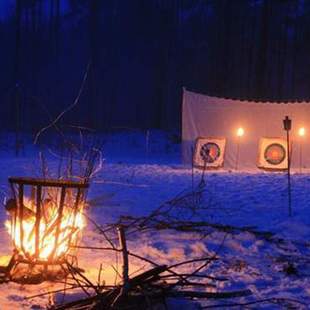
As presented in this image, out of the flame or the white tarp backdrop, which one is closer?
the flame

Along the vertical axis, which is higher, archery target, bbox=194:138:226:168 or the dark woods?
the dark woods

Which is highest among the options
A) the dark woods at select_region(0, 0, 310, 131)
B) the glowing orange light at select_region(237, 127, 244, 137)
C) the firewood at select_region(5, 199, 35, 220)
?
the dark woods at select_region(0, 0, 310, 131)

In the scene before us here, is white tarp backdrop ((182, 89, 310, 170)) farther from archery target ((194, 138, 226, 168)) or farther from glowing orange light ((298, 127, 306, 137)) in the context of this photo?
archery target ((194, 138, 226, 168))

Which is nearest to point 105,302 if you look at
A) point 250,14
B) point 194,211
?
point 194,211

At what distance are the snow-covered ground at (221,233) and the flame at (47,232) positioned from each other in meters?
0.27

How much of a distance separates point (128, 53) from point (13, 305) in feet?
99.4

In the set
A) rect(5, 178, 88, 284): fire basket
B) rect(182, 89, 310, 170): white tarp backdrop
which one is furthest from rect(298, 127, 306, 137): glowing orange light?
rect(5, 178, 88, 284): fire basket

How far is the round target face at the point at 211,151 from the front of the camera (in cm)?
1473

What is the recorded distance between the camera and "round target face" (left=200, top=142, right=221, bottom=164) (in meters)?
14.7

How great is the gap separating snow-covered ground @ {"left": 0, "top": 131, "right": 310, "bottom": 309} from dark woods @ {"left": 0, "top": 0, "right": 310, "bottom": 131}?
53.4 feet

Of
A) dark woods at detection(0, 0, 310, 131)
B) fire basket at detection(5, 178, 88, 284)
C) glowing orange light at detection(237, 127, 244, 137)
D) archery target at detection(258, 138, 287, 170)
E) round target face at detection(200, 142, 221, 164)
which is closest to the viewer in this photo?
fire basket at detection(5, 178, 88, 284)

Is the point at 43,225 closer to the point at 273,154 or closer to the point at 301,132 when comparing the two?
the point at 273,154

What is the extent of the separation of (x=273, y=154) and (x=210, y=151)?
5.17 ft

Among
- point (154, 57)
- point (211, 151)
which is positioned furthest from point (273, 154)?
point (154, 57)
